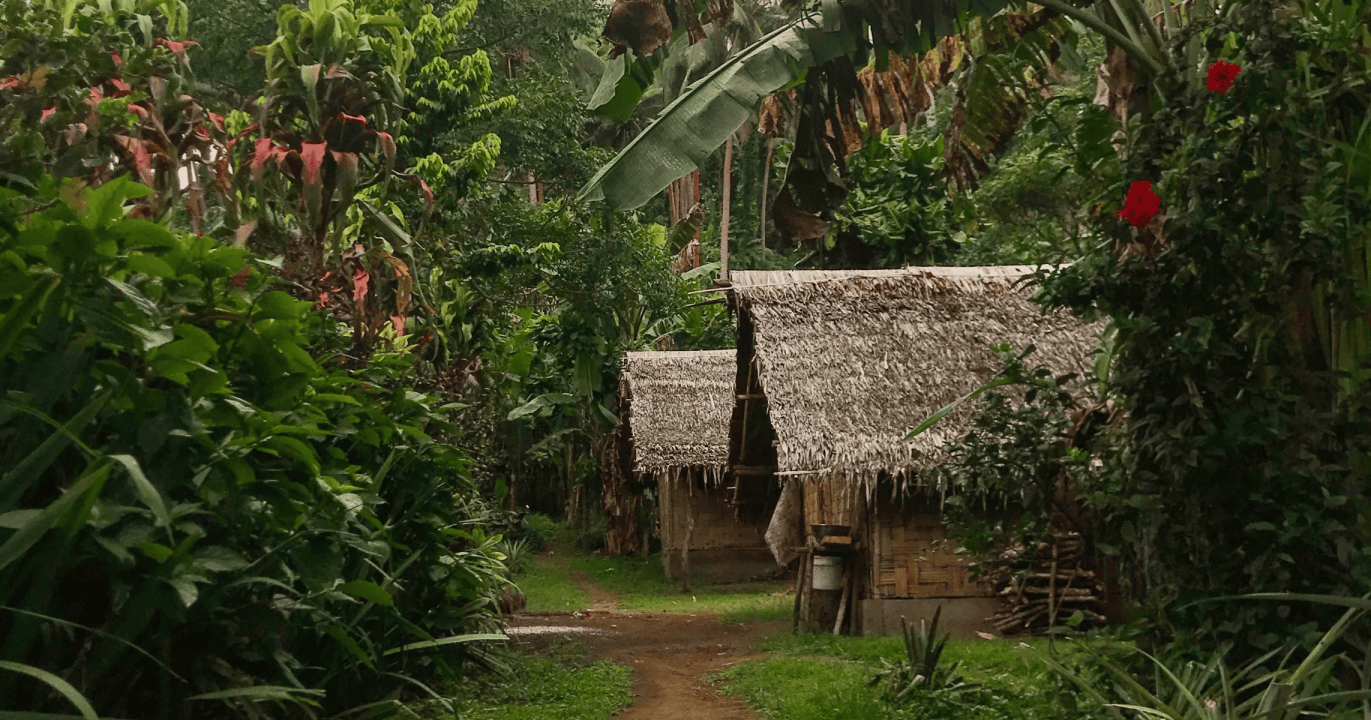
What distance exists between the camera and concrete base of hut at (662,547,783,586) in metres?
16.3

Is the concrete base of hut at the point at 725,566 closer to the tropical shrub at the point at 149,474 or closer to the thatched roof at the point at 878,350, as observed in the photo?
the thatched roof at the point at 878,350

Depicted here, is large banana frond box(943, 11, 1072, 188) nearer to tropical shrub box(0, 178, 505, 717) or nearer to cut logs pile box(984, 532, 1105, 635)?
tropical shrub box(0, 178, 505, 717)

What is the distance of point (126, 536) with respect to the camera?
2.36 m

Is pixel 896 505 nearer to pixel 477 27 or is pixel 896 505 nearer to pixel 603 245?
pixel 603 245

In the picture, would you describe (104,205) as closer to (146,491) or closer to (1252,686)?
(146,491)

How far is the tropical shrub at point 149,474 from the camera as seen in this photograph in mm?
2314

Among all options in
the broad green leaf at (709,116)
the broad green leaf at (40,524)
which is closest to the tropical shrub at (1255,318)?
the broad green leaf at (709,116)

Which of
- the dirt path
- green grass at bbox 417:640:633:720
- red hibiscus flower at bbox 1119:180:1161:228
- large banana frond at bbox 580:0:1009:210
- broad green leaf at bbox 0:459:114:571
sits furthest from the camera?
the dirt path

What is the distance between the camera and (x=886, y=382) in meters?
10.3

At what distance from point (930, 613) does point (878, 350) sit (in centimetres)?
247

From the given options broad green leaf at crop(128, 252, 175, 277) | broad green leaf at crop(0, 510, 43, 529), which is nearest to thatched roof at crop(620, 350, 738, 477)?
broad green leaf at crop(128, 252, 175, 277)

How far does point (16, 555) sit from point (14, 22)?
273cm

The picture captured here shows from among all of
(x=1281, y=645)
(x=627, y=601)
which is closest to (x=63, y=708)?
(x=1281, y=645)

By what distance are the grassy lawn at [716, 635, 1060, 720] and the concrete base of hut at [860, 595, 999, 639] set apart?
31 centimetres
